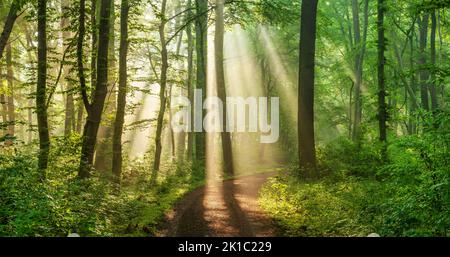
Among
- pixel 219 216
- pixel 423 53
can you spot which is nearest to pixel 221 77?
pixel 423 53

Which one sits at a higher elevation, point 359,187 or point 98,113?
point 98,113

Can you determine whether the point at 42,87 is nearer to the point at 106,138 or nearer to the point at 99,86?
the point at 99,86

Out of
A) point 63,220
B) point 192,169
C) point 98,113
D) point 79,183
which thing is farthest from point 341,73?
point 63,220

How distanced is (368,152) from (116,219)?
10080mm

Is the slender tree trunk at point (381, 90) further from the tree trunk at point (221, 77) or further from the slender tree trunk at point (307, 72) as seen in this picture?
the tree trunk at point (221, 77)

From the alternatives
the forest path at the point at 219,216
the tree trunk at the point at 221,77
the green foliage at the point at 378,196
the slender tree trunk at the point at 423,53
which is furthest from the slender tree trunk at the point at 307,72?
the slender tree trunk at the point at 423,53

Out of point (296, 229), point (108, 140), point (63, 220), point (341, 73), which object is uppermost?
point (341, 73)

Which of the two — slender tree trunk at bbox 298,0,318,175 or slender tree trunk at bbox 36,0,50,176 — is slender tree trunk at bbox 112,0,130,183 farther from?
slender tree trunk at bbox 298,0,318,175

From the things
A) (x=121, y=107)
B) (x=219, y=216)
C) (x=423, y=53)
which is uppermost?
(x=423, y=53)

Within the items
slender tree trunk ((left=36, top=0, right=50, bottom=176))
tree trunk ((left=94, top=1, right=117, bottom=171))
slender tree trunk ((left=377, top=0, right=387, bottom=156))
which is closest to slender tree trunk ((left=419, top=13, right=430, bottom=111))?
slender tree trunk ((left=377, top=0, right=387, bottom=156))

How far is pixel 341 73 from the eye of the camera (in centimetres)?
3125

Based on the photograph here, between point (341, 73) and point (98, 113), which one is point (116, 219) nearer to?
point (98, 113)

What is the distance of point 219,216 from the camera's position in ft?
37.8
